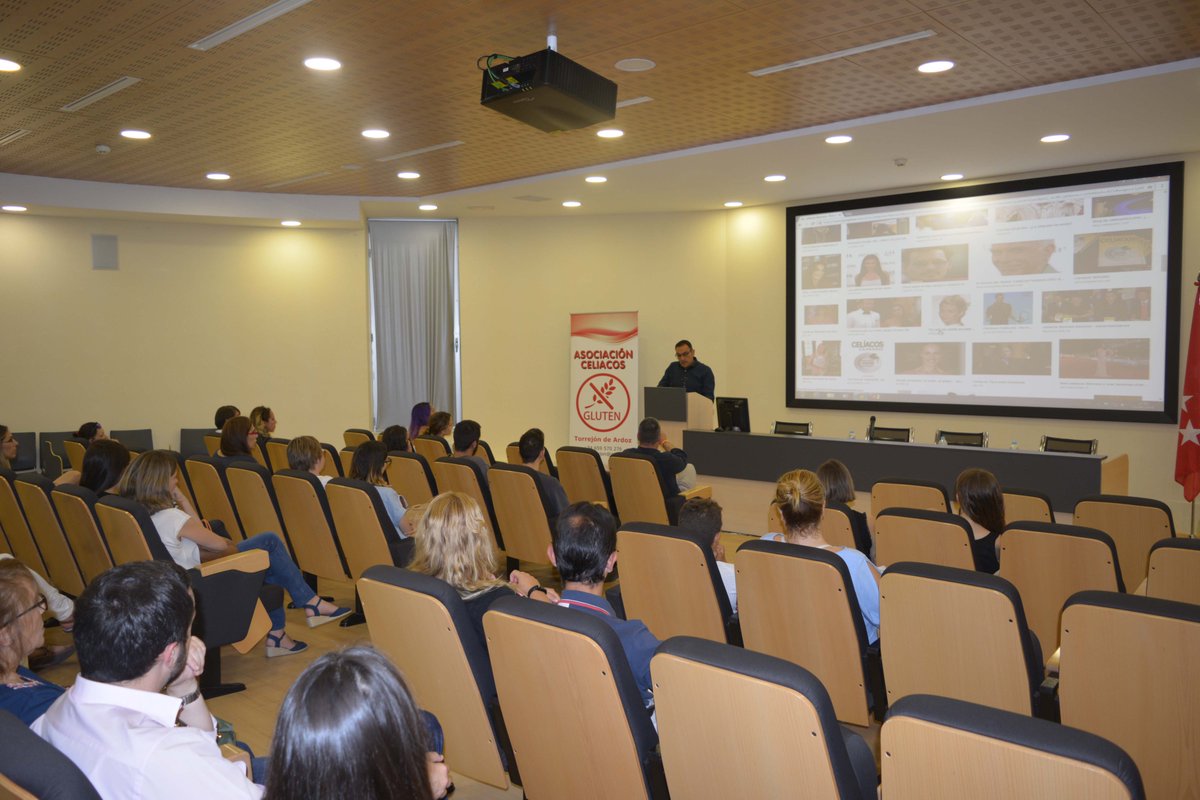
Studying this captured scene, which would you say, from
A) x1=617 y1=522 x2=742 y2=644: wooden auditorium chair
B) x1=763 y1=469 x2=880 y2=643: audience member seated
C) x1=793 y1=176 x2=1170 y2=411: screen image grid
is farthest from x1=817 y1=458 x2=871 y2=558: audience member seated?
x1=793 y1=176 x2=1170 y2=411: screen image grid

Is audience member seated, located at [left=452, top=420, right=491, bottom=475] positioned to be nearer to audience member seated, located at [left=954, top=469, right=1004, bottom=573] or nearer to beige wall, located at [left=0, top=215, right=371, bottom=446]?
audience member seated, located at [left=954, top=469, right=1004, bottom=573]

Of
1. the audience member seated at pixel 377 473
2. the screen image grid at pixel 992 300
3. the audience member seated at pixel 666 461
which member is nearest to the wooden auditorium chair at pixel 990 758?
the audience member seated at pixel 377 473

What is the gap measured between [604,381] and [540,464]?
4.43 metres

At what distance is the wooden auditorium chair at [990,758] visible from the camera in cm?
134

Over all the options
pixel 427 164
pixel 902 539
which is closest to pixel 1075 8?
pixel 902 539

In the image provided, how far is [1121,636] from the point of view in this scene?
221 centimetres

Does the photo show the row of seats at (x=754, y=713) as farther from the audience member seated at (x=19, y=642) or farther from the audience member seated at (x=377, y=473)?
the audience member seated at (x=377, y=473)

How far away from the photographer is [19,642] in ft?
7.45

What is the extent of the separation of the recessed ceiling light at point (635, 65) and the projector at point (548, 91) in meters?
0.18

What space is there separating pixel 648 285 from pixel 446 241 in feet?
9.20

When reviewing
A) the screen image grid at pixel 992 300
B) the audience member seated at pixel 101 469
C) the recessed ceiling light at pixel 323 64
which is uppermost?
the recessed ceiling light at pixel 323 64

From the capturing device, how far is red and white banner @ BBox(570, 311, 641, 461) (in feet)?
36.0

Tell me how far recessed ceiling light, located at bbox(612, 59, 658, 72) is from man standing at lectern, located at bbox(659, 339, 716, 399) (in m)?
4.56

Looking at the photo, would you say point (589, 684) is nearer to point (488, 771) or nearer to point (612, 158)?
point (488, 771)
